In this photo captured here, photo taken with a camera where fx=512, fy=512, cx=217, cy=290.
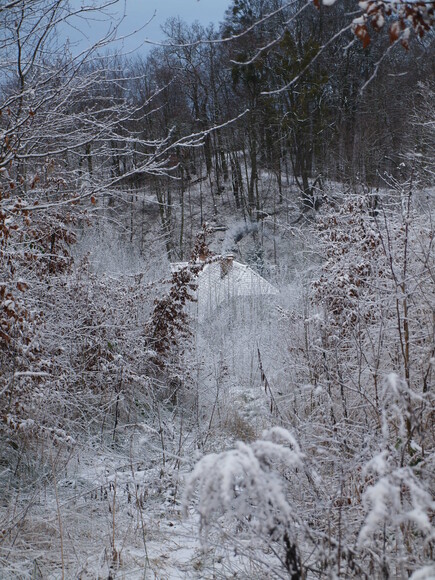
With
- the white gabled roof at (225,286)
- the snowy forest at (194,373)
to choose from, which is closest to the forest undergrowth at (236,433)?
the snowy forest at (194,373)

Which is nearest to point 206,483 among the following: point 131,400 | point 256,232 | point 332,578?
point 332,578

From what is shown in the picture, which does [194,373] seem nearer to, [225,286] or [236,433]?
[236,433]

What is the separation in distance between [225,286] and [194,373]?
4955 mm

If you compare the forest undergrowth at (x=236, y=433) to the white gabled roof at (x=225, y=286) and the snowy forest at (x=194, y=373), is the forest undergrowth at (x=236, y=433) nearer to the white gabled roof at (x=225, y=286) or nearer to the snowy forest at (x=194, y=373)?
the snowy forest at (x=194, y=373)

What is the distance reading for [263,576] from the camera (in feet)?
7.97

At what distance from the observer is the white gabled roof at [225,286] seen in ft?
35.8

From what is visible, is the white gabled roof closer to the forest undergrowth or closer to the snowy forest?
the snowy forest

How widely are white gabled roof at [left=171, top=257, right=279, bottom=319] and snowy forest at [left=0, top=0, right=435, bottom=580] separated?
6 centimetres

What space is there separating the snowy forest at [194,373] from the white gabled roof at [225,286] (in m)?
0.06

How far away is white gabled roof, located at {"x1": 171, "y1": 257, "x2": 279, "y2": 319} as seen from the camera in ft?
35.8

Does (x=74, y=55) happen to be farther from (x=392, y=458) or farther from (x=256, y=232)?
(x=256, y=232)

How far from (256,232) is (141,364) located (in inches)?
573

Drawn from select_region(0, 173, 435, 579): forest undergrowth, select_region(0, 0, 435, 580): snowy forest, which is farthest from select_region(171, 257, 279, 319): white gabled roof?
select_region(0, 173, 435, 579): forest undergrowth

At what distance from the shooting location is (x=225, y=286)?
11.5 metres
